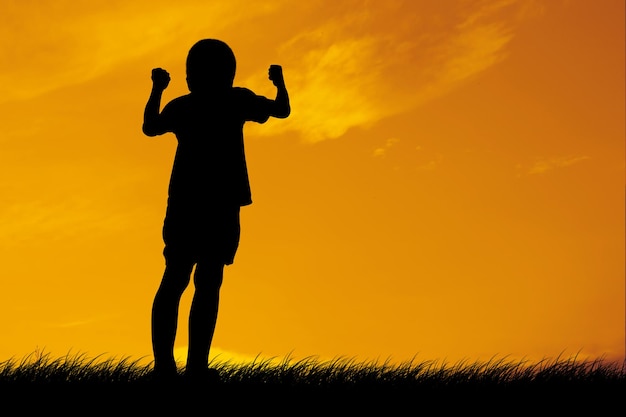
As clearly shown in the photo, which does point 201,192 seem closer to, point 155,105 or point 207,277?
point 207,277

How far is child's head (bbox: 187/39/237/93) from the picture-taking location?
7254 millimetres

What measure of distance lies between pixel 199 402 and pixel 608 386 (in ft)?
14.1

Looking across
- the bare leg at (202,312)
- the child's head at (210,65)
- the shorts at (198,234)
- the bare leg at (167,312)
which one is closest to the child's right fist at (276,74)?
the child's head at (210,65)

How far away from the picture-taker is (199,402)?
6949 mm

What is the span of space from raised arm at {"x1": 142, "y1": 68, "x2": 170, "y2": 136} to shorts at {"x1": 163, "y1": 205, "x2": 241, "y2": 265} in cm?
66

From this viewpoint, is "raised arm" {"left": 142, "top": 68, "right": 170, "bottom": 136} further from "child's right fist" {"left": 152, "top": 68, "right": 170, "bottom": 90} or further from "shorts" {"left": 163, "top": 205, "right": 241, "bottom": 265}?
"shorts" {"left": 163, "top": 205, "right": 241, "bottom": 265}

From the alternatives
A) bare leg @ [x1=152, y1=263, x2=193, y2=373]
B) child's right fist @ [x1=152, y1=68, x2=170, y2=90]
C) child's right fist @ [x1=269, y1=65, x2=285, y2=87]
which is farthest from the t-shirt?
bare leg @ [x1=152, y1=263, x2=193, y2=373]

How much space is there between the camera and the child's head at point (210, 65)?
725 centimetres

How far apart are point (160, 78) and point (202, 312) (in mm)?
1930

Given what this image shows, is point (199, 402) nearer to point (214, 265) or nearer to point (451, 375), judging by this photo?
point (214, 265)

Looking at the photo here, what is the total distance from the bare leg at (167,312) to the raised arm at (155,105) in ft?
3.62

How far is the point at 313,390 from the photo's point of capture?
7801mm

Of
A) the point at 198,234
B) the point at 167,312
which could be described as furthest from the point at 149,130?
the point at 167,312

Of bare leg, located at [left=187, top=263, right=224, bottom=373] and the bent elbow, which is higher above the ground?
the bent elbow
